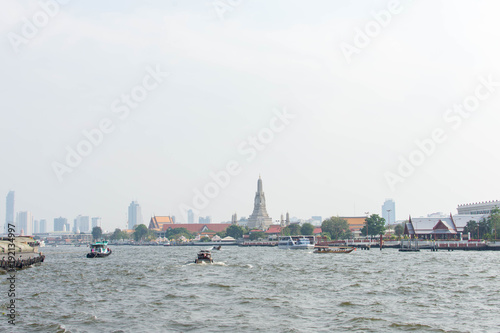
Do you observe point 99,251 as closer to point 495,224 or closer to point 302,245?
point 302,245

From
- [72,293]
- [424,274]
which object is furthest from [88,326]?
[424,274]

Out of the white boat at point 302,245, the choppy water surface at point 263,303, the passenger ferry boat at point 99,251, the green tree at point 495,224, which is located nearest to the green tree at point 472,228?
the green tree at point 495,224

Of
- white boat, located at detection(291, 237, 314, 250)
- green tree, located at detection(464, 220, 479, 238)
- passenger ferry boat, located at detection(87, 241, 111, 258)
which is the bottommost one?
white boat, located at detection(291, 237, 314, 250)

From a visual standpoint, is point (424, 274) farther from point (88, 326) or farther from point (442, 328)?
point (88, 326)

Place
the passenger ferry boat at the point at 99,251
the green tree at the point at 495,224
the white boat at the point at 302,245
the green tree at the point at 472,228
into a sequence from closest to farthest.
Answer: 1. the passenger ferry boat at the point at 99,251
2. the green tree at the point at 495,224
3. the white boat at the point at 302,245
4. the green tree at the point at 472,228

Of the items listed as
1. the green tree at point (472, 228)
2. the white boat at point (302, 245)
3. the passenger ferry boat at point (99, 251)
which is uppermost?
the green tree at point (472, 228)

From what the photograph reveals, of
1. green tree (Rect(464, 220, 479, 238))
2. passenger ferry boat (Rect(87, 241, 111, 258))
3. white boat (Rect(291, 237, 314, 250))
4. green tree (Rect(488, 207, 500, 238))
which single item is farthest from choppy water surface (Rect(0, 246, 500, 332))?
green tree (Rect(464, 220, 479, 238))

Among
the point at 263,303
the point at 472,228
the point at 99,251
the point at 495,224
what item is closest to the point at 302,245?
the point at 495,224

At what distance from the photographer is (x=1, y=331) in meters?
32.0

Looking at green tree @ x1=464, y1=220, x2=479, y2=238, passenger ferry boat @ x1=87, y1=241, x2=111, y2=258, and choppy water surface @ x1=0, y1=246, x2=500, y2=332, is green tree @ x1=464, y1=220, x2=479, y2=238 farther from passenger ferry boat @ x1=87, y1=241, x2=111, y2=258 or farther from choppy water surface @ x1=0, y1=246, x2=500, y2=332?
choppy water surface @ x1=0, y1=246, x2=500, y2=332

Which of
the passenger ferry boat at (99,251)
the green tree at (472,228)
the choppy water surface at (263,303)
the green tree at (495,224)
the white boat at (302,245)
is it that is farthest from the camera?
the green tree at (472,228)

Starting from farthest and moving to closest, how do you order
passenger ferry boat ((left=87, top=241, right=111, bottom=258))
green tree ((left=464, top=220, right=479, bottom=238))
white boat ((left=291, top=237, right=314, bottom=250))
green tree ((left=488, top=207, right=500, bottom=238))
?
green tree ((left=464, top=220, right=479, bottom=238))
white boat ((left=291, top=237, right=314, bottom=250))
green tree ((left=488, top=207, right=500, bottom=238))
passenger ferry boat ((left=87, top=241, right=111, bottom=258))

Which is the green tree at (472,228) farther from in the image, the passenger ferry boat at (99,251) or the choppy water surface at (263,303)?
the choppy water surface at (263,303)

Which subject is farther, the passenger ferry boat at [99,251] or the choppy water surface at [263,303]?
the passenger ferry boat at [99,251]
